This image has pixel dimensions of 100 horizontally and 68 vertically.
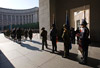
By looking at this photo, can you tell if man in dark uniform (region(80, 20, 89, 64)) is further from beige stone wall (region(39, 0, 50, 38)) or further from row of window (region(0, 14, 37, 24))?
row of window (region(0, 14, 37, 24))

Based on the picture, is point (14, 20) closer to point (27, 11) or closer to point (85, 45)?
point (27, 11)

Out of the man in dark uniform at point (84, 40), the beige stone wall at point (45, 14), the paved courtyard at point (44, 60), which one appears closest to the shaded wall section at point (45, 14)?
the beige stone wall at point (45, 14)

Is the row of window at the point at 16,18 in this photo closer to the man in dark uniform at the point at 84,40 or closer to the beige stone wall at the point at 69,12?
the beige stone wall at the point at 69,12

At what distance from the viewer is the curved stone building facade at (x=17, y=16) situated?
91.9 metres

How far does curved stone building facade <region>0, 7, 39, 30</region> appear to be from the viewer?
301 feet

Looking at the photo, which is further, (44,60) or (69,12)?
(69,12)

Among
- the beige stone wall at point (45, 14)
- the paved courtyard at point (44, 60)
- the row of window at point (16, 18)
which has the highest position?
the row of window at point (16, 18)

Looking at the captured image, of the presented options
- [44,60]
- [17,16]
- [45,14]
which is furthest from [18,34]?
[17,16]

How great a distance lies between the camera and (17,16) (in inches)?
Result: 3866

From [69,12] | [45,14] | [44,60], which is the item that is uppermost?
[69,12]

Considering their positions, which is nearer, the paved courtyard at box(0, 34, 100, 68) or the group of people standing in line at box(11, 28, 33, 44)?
the paved courtyard at box(0, 34, 100, 68)

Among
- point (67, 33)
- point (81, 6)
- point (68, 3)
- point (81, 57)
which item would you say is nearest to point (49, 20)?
point (68, 3)

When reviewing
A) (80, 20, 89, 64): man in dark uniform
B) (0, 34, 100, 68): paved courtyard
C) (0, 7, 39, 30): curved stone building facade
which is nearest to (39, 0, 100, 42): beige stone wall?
(0, 34, 100, 68): paved courtyard

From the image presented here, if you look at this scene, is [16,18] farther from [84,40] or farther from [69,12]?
[84,40]
